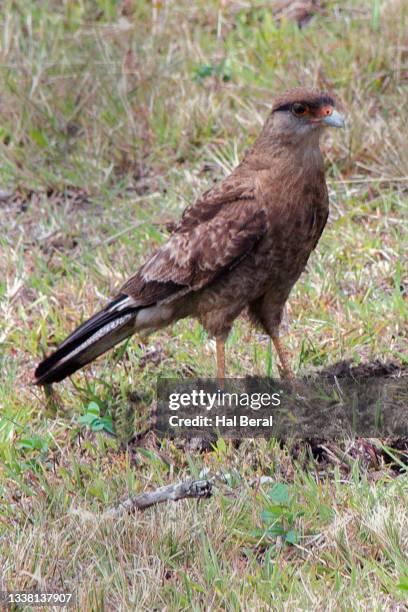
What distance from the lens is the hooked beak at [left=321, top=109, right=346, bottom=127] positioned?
16.5ft

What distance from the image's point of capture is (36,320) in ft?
20.0

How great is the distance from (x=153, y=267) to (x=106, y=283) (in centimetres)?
101

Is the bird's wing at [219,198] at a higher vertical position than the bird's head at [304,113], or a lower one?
lower

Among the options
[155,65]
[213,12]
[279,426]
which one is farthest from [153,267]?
[213,12]

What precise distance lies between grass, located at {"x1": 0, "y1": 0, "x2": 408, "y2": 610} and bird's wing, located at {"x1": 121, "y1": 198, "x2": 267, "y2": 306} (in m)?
0.47

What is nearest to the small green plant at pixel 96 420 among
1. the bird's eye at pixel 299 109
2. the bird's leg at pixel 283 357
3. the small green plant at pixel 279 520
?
the bird's leg at pixel 283 357

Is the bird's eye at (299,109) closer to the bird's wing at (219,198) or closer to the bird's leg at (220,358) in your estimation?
the bird's wing at (219,198)

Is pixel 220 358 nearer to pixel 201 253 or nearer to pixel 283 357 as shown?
pixel 283 357

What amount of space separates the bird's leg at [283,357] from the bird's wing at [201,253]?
45 cm

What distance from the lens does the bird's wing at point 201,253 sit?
4969 millimetres

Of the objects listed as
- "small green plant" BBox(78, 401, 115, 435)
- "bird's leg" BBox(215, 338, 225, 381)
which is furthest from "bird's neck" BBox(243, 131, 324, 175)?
"small green plant" BBox(78, 401, 115, 435)

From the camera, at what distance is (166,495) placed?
165 inches

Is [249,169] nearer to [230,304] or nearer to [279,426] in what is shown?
[230,304]

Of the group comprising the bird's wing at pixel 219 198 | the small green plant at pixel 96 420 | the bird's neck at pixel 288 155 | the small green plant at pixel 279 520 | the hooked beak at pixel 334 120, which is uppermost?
the hooked beak at pixel 334 120
